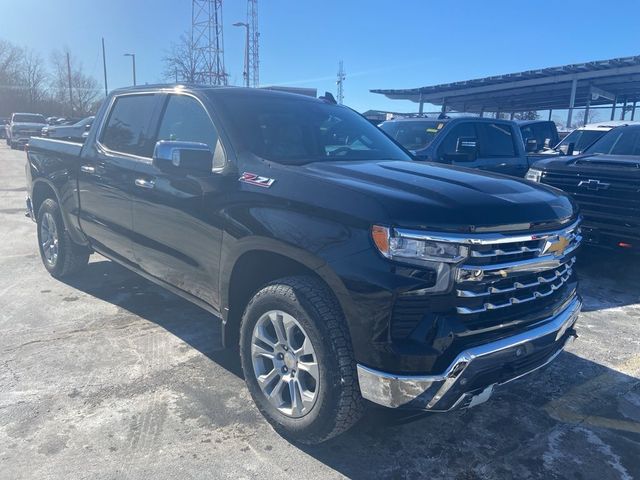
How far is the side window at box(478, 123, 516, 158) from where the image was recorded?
821cm

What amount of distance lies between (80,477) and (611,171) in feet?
18.8

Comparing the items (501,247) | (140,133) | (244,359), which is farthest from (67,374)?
(501,247)

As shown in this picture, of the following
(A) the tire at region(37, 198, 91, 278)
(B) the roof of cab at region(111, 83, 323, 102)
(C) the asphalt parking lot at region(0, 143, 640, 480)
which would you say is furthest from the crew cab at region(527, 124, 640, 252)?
(A) the tire at region(37, 198, 91, 278)

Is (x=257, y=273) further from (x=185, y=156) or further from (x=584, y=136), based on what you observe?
(x=584, y=136)

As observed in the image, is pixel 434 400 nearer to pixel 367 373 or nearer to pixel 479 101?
pixel 367 373

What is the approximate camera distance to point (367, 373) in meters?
2.39

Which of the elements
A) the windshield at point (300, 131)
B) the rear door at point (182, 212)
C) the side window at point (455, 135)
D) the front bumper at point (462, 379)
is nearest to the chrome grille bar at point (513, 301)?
the front bumper at point (462, 379)

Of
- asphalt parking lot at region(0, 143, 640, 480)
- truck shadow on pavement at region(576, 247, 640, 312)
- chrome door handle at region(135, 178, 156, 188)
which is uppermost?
chrome door handle at region(135, 178, 156, 188)

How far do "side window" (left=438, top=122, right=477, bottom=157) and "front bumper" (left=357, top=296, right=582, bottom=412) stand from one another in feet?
17.0

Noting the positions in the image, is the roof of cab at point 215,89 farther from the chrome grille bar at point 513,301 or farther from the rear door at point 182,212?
the chrome grille bar at point 513,301

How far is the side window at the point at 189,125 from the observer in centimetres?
335

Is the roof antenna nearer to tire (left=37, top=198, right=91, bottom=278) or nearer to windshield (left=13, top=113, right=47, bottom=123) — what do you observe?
tire (left=37, top=198, right=91, bottom=278)

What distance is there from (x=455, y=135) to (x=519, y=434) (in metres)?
5.44

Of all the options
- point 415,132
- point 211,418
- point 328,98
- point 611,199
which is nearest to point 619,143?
point 611,199
